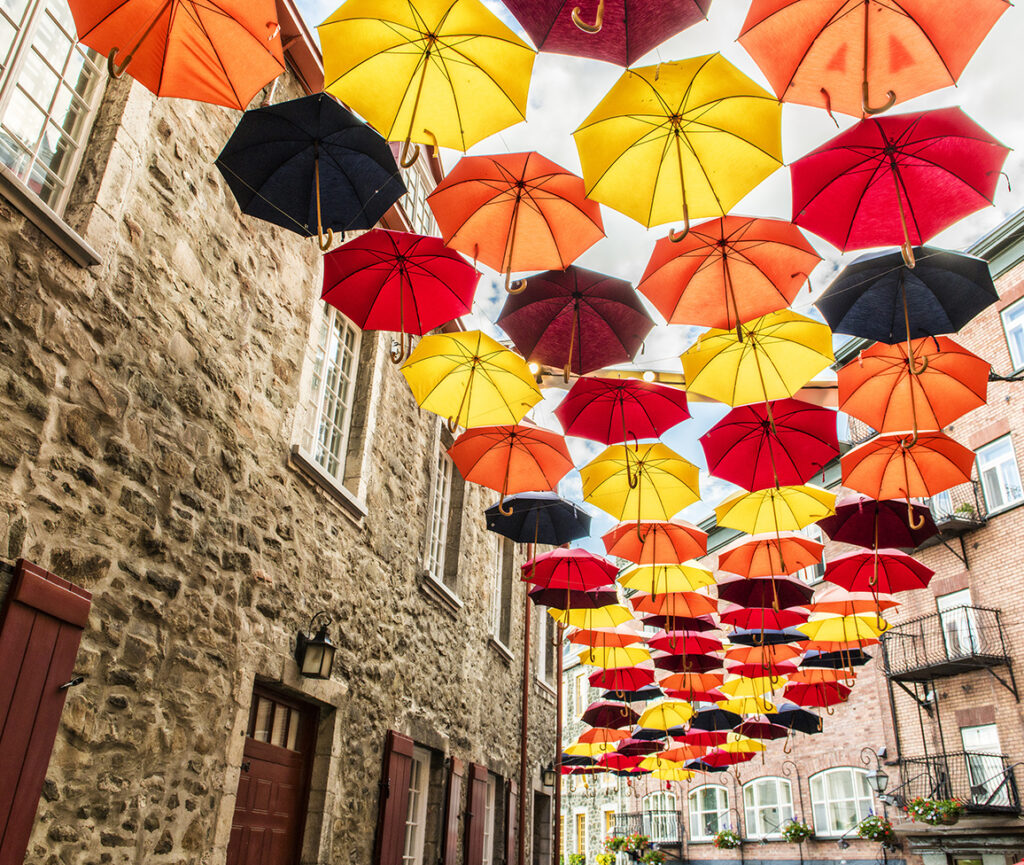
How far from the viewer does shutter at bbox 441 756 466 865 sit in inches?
341

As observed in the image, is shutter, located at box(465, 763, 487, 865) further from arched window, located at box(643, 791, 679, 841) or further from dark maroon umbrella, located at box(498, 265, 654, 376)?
arched window, located at box(643, 791, 679, 841)

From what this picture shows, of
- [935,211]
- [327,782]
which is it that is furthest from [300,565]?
[935,211]

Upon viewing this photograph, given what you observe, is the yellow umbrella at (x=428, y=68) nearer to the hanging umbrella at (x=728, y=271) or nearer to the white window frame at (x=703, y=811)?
the hanging umbrella at (x=728, y=271)

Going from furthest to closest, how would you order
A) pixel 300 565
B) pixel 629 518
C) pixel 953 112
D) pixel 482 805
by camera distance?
1. pixel 482 805
2. pixel 629 518
3. pixel 300 565
4. pixel 953 112

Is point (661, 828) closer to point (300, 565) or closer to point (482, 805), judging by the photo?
point (482, 805)

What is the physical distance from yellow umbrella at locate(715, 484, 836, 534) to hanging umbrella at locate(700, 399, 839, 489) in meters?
0.52

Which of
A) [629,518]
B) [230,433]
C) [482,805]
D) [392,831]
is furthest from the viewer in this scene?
[482,805]

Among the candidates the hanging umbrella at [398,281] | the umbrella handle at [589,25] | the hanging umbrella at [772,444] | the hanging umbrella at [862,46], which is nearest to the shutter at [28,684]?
the hanging umbrella at [398,281]

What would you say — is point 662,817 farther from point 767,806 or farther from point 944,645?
point 944,645

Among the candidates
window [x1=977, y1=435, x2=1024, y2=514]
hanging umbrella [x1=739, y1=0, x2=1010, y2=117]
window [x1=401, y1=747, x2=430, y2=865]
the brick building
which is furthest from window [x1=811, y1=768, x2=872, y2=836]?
hanging umbrella [x1=739, y1=0, x2=1010, y2=117]

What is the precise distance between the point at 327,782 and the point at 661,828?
22588 millimetres

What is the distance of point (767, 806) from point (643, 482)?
56.4ft

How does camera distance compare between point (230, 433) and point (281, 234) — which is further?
point (281, 234)

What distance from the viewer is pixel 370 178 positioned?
4.99 metres
